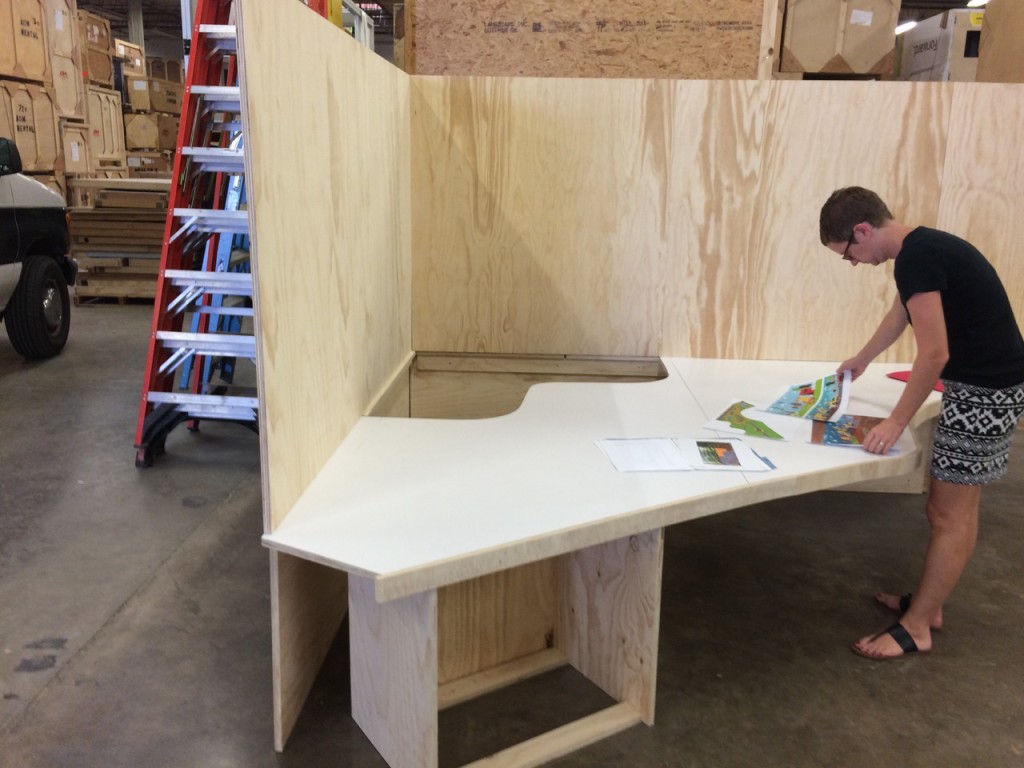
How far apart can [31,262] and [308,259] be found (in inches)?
159

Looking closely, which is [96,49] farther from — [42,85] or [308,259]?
[308,259]

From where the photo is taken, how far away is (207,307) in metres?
3.50

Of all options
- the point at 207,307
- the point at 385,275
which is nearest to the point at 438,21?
the point at 385,275

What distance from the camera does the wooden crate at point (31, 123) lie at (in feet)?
20.2

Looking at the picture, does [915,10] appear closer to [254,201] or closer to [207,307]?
→ [207,307]

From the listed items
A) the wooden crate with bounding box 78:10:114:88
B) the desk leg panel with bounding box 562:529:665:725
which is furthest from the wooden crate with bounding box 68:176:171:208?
the desk leg panel with bounding box 562:529:665:725

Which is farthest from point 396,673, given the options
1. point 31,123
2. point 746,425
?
point 31,123

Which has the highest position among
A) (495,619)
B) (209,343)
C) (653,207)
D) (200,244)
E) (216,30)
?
(216,30)

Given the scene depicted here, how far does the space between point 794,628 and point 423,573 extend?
56.2 inches

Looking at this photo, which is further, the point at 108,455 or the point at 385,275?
the point at 108,455

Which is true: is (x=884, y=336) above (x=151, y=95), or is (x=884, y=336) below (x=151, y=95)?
below

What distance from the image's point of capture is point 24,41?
6.29m

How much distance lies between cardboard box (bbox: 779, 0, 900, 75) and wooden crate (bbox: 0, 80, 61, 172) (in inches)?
211

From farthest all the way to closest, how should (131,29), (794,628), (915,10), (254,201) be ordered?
(915,10) < (131,29) < (794,628) < (254,201)
